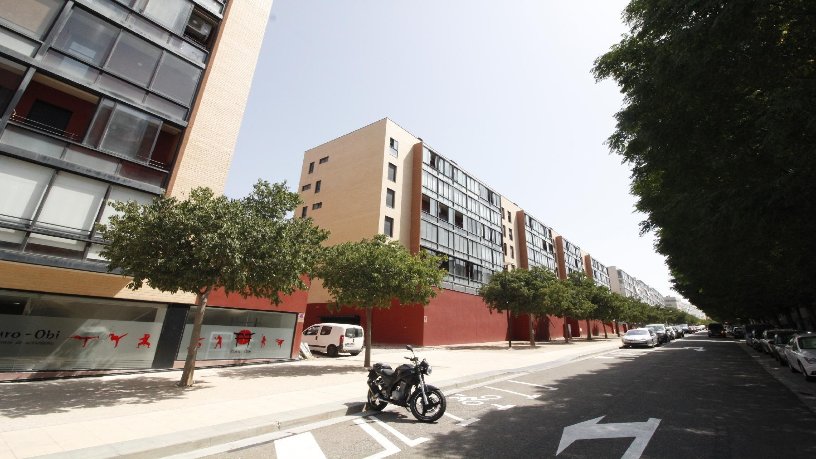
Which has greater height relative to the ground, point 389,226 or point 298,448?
point 389,226

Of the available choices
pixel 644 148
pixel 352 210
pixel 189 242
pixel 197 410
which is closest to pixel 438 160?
pixel 352 210

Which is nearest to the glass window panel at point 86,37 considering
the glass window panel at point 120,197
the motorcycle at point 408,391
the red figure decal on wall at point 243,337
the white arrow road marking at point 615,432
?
the glass window panel at point 120,197

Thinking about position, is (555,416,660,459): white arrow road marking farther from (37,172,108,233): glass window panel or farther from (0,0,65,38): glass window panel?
(0,0,65,38): glass window panel

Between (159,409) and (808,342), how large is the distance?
21216 mm

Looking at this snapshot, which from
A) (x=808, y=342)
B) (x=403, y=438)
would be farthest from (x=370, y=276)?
(x=808, y=342)

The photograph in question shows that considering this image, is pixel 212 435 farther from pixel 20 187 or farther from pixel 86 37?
pixel 86 37

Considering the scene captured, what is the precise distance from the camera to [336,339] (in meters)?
20.5

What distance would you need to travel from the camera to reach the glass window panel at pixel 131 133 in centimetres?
1244

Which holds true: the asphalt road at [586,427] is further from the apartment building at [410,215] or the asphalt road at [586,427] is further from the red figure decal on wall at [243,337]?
the apartment building at [410,215]

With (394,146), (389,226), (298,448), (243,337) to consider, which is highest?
(394,146)

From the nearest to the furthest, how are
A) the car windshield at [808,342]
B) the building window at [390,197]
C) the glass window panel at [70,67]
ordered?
1. the glass window panel at [70,67]
2. the car windshield at [808,342]
3. the building window at [390,197]

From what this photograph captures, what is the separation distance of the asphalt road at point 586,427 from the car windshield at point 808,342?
2.81 metres

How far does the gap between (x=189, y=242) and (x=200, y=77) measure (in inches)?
369

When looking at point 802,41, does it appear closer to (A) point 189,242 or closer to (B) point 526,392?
(B) point 526,392
